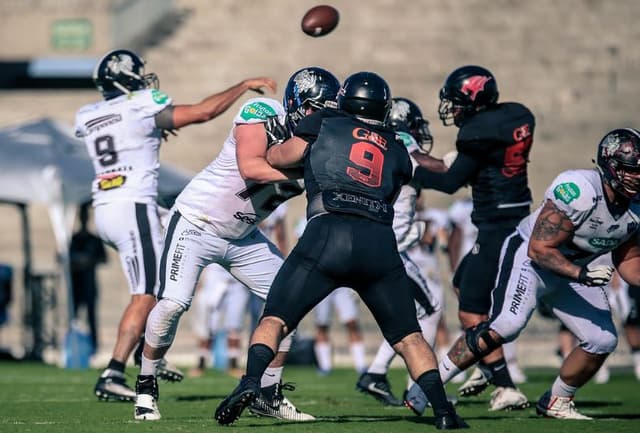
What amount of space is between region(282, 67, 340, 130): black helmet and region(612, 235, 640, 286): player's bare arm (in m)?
1.93

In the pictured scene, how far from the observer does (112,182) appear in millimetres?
8633

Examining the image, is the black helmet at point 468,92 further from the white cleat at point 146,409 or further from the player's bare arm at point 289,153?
the white cleat at point 146,409

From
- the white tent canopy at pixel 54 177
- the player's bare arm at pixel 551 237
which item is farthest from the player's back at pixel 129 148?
the white tent canopy at pixel 54 177

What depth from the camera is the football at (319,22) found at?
8.50m

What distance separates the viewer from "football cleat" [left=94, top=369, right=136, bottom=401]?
8250 millimetres

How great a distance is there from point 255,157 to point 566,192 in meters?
1.72

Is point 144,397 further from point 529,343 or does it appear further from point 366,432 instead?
point 529,343

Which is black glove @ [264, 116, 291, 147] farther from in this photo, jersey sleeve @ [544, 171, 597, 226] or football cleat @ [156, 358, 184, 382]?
football cleat @ [156, 358, 184, 382]

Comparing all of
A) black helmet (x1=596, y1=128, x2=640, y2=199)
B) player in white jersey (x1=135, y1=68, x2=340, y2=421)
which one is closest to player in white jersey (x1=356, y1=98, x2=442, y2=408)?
player in white jersey (x1=135, y1=68, x2=340, y2=421)

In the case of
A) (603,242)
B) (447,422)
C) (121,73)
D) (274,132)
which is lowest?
(447,422)

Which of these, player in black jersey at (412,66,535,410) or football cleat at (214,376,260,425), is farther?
player in black jersey at (412,66,535,410)

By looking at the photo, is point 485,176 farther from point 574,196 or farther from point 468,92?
point 574,196

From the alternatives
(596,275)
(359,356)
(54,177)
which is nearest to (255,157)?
(596,275)

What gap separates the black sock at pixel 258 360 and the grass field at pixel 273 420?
331 millimetres
